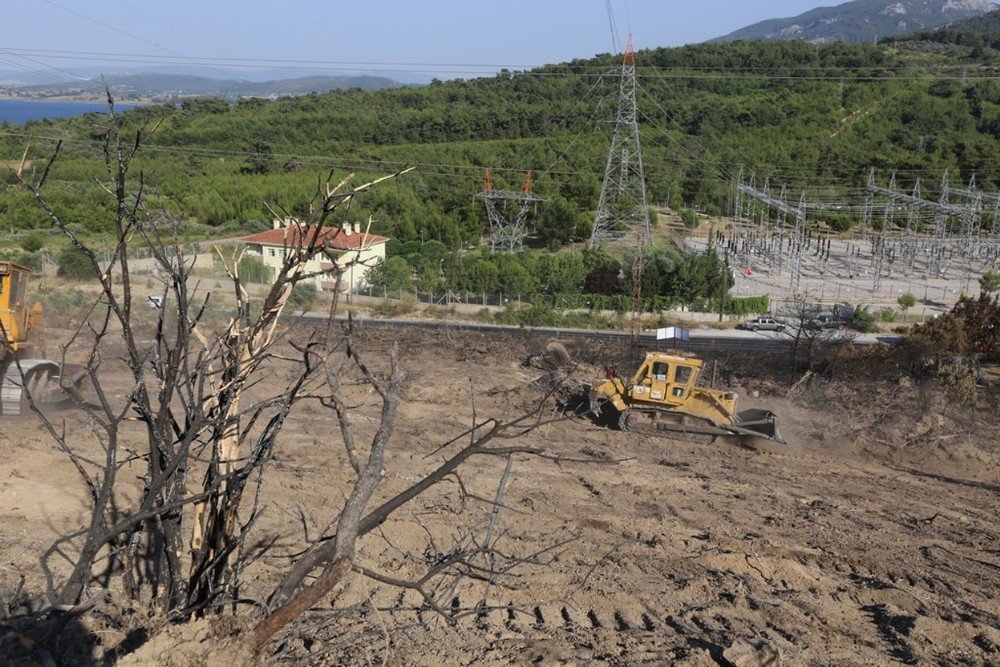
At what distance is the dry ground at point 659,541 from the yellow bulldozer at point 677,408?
0.39 meters

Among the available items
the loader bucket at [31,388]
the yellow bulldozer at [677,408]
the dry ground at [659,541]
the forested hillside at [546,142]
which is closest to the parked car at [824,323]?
the dry ground at [659,541]

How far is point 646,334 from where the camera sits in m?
28.5

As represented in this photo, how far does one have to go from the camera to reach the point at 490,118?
7119cm

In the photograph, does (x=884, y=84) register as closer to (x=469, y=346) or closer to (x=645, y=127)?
(x=645, y=127)

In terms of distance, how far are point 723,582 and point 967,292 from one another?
110ft

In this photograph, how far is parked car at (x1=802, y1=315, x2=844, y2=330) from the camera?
20.8 meters

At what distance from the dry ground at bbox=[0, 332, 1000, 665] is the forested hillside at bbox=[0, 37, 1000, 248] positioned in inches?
1142

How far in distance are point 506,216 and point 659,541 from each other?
3882 centimetres

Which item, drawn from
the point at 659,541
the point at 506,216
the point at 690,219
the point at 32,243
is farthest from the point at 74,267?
the point at 690,219

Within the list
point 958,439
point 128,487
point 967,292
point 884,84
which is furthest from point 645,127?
point 128,487

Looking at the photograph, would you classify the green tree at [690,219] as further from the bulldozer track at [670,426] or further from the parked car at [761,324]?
the bulldozer track at [670,426]

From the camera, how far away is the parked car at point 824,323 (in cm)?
2082

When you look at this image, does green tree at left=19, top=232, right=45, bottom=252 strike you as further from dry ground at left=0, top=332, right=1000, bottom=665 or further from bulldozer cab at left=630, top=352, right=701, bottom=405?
bulldozer cab at left=630, top=352, right=701, bottom=405

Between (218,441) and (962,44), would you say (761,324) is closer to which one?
(218,441)
